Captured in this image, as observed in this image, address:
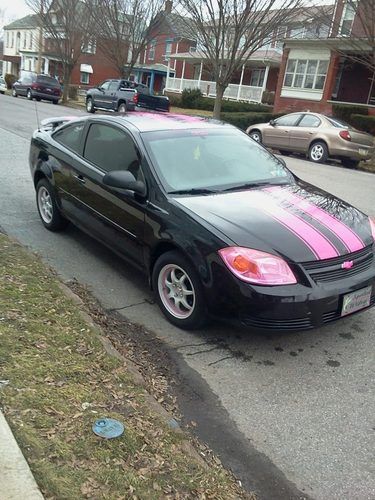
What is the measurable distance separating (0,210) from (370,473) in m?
5.72

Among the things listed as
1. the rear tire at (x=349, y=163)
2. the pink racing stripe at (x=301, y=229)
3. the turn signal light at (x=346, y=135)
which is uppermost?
the turn signal light at (x=346, y=135)

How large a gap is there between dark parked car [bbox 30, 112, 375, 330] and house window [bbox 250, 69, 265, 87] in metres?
36.3

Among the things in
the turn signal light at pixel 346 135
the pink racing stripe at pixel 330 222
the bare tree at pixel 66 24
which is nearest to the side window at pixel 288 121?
the turn signal light at pixel 346 135

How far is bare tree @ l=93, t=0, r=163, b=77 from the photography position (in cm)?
2792

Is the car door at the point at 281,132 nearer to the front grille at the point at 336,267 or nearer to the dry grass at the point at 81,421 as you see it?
the front grille at the point at 336,267

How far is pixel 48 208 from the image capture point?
6.15 meters

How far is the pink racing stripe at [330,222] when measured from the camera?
375cm

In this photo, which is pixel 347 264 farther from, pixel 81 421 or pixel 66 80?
pixel 66 80

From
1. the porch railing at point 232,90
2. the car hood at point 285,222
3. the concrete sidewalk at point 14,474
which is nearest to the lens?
the concrete sidewalk at point 14,474

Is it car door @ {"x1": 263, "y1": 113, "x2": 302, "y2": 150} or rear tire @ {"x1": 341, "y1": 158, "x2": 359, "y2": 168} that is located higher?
car door @ {"x1": 263, "y1": 113, "x2": 302, "y2": 150}

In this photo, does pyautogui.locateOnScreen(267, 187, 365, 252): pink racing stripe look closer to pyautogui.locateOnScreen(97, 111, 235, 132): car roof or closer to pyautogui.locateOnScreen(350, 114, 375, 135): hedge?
pyautogui.locateOnScreen(97, 111, 235, 132): car roof

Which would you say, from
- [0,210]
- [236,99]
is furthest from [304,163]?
[236,99]

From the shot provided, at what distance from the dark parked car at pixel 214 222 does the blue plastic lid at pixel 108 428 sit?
48.9 inches

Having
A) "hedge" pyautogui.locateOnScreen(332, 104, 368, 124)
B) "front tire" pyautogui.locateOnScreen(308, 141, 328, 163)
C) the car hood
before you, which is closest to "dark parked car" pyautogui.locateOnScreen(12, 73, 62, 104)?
"hedge" pyautogui.locateOnScreen(332, 104, 368, 124)
